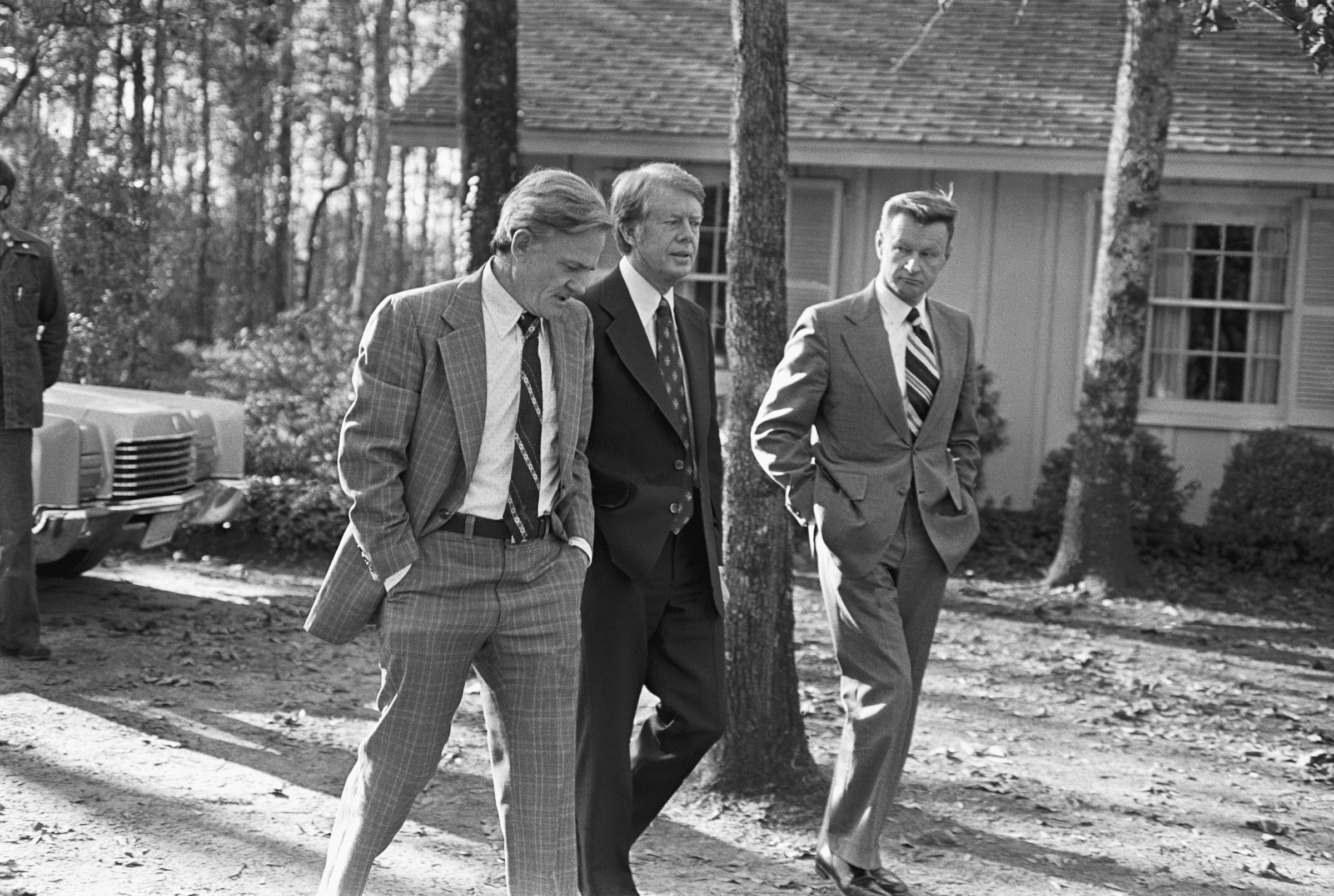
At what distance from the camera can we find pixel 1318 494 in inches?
476

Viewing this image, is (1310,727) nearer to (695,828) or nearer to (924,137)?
(695,828)

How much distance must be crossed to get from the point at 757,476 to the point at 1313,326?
30.2 feet

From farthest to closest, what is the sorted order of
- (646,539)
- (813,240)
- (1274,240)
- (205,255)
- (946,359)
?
(205,255), (813,240), (1274,240), (946,359), (646,539)

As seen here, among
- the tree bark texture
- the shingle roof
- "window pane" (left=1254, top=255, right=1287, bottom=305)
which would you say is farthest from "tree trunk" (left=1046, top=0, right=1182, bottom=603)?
the tree bark texture

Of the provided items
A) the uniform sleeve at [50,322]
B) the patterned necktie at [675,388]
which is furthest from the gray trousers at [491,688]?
the uniform sleeve at [50,322]

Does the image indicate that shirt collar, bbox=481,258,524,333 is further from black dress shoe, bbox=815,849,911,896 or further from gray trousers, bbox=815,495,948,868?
black dress shoe, bbox=815,849,911,896

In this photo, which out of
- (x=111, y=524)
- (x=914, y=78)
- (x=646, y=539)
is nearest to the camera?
(x=646, y=539)

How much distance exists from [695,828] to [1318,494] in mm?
8315

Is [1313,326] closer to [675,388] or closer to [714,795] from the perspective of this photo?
[714,795]

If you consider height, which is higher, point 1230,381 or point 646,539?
point 1230,381

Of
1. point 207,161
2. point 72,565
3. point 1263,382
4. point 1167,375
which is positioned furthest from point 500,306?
point 207,161

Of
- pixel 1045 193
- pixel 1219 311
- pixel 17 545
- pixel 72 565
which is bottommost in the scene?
pixel 72 565

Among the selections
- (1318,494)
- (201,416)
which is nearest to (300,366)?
(201,416)

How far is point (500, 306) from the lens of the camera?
3.77 m
